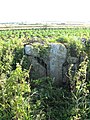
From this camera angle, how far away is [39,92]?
797 centimetres

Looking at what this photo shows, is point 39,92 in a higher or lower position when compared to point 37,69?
lower

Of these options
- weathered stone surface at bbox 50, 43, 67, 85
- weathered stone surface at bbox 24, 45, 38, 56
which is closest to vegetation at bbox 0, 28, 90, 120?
weathered stone surface at bbox 24, 45, 38, 56

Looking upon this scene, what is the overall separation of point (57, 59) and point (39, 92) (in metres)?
1.38

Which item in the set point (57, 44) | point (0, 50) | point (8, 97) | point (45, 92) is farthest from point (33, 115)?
point (57, 44)

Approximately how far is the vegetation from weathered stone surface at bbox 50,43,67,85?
255mm

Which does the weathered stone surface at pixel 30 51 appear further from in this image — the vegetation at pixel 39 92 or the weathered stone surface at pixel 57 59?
the weathered stone surface at pixel 57 59

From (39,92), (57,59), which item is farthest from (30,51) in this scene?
(39,92)

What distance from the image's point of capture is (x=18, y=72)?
6.28 metres

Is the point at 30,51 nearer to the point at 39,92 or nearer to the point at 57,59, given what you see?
the point at 57,59

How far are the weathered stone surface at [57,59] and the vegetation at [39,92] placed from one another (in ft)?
0.84

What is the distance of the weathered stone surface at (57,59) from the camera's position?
8.95 meters

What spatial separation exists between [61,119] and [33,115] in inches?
32.1

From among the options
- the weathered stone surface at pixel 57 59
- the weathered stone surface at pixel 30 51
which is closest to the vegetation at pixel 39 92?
the weathered stone surface at pixel 30 51

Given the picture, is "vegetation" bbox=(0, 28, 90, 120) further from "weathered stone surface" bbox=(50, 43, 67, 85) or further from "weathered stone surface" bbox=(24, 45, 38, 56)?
"weathered stone surface" bbox=(50, 43, 67, 85)
